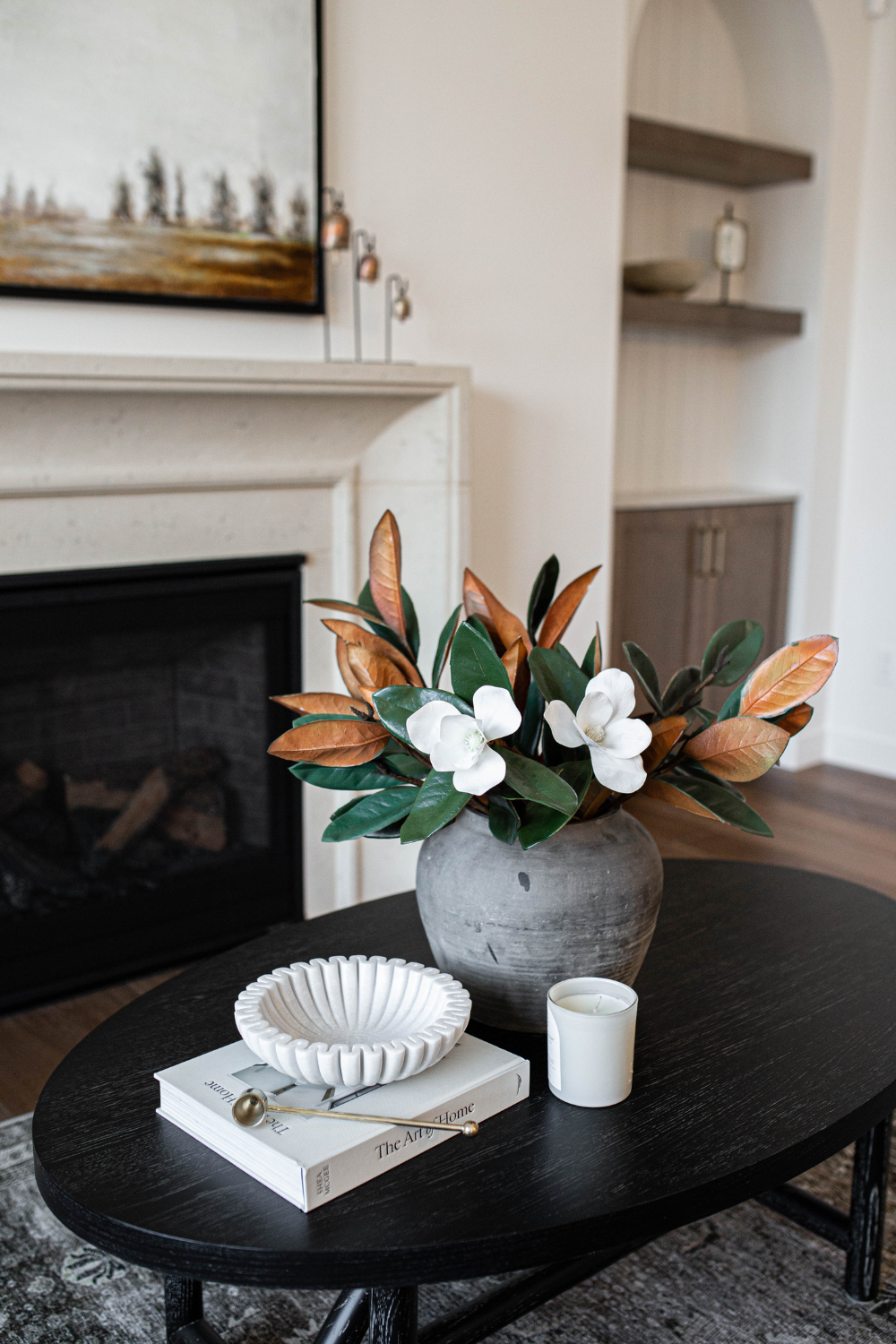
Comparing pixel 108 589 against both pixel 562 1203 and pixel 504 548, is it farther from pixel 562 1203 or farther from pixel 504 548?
pixel 562 1203

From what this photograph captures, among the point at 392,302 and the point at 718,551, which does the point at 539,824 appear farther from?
the point at 718,551

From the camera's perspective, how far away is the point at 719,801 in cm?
121

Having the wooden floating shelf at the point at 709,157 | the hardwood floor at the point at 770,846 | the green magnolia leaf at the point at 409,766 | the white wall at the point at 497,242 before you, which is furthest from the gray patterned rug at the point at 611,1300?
the wooden floating shelf at the point at 709,157

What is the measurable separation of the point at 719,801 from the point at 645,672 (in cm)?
20

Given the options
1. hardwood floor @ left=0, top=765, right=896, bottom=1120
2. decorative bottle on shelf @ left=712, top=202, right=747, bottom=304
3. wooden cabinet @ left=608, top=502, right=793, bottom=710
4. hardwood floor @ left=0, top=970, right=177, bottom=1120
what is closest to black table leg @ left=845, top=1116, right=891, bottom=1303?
hardwood floor @ left=0, top=765, right=896, bottom=1120

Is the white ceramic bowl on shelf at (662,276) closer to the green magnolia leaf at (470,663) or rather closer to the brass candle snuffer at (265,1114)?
the green magnolia leaf at (470,663)

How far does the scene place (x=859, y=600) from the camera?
4.08m

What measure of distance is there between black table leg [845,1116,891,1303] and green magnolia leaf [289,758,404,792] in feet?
2.44

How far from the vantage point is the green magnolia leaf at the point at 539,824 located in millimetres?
1105

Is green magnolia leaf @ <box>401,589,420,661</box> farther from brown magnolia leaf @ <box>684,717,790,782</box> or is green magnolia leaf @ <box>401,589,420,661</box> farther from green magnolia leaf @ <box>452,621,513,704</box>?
brown magnolia leaf @ <box>684,717,790,782</box>

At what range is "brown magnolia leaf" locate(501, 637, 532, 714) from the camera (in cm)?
122

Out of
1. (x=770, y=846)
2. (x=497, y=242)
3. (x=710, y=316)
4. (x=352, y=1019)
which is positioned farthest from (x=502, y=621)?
(x=710, y=316)

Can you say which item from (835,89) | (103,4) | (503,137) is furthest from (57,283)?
(835,89)

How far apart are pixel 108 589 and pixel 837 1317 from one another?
1.75 metres
